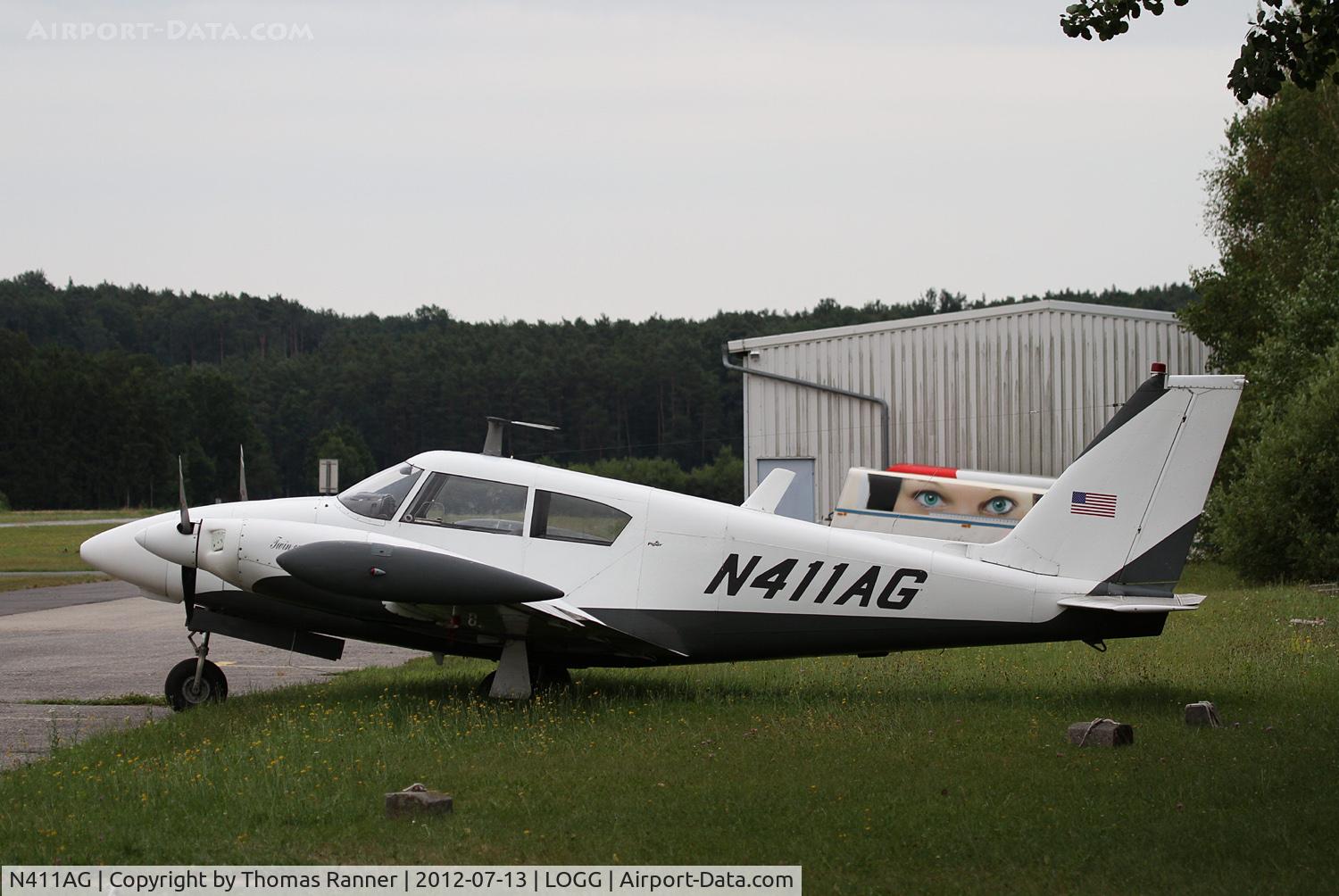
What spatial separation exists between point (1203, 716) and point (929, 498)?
16.5 meters

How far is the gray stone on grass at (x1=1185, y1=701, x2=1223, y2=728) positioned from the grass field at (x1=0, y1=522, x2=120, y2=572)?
78.7ft

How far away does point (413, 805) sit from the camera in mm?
6898

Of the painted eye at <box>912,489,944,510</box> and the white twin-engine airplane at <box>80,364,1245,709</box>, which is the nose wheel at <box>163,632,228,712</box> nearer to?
the white twin-engine airplane at <box>80,364,1245,709</box>

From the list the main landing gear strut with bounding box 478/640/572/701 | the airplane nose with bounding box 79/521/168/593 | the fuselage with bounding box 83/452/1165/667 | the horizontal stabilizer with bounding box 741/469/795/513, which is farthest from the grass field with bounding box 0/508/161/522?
the main landing gear strut with bounding box 478/640/572/701

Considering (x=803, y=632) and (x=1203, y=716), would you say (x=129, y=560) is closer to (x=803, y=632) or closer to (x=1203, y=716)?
(x=803, y=632)

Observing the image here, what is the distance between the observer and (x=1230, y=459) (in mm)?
29609

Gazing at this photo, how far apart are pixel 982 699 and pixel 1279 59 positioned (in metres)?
5.52

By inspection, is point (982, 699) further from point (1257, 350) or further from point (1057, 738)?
point (1257, 350)

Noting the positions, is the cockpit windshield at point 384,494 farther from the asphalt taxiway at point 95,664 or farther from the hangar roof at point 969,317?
the hangar roof at point 969,317

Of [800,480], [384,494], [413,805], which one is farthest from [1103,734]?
[800,480]

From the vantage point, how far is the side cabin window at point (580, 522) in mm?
10977

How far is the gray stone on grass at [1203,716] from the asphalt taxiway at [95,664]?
8306 mm

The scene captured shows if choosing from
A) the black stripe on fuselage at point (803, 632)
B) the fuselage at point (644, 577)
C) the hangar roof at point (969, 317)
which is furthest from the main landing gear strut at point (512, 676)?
the hangar roof at point (969, 317)

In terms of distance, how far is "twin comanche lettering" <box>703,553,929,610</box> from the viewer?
1073cm
